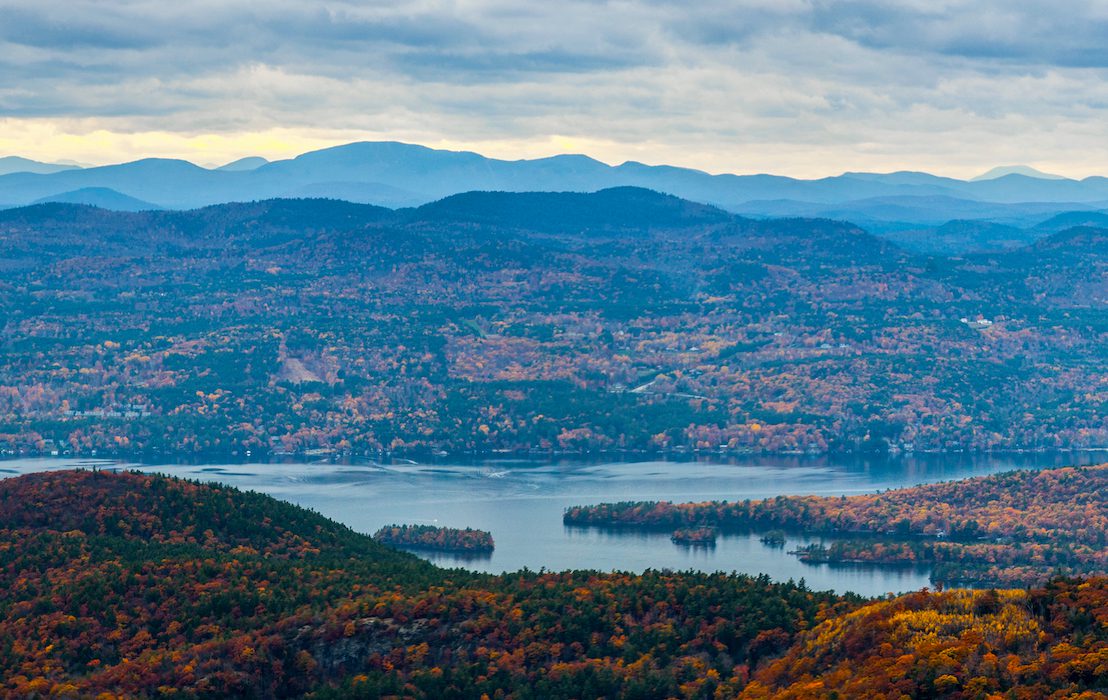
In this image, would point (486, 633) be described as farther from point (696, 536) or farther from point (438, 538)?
point (696, 536)

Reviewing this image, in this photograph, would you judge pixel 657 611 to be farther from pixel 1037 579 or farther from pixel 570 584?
pixel 1037 579

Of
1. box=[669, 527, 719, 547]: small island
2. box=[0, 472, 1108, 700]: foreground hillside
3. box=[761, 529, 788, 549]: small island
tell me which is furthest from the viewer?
box=[761, 529, 788, 549]: small island

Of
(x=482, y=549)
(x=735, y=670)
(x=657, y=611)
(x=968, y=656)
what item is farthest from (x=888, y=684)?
(x=482, y=549)

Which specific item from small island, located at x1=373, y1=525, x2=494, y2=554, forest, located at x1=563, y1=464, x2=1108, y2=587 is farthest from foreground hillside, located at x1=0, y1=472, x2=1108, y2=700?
forest, located at x1=563, y1=464, x2=1108, y2=587

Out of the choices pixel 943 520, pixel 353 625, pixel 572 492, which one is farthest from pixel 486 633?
pixel 572 492

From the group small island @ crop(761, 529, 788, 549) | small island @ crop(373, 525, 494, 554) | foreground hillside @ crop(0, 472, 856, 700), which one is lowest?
small island @ crop(761, 529, 788, 549)

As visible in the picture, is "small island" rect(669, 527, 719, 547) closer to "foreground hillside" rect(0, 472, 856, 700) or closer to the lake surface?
the lake surface

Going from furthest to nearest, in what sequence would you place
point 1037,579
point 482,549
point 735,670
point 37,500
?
point 482,549 → point 1037,579 → point 37,500 → point 735,670
